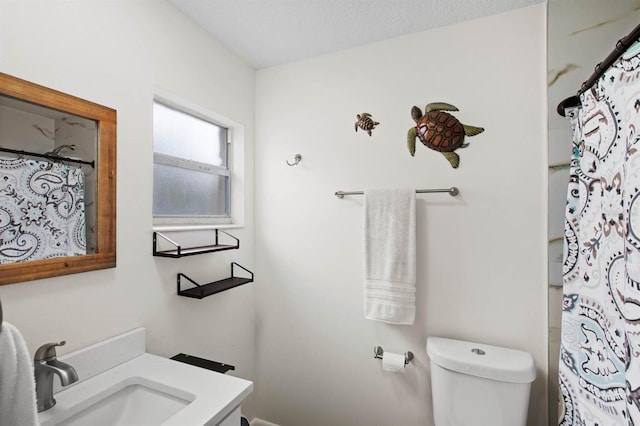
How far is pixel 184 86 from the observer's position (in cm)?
146

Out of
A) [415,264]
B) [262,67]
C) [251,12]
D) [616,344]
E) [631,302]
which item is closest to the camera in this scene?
[631,302]

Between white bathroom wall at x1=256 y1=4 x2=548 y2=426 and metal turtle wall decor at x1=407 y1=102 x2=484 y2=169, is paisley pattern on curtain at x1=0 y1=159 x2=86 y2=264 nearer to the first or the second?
white bathroom wall at x1=256 y1=4 x2=548 y2=426

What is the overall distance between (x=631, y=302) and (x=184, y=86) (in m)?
1.79

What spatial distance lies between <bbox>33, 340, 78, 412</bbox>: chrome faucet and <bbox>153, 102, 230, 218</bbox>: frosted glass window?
0.67 meters

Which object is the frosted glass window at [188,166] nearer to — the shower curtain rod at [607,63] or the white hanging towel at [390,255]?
the white hanging towel at [390,255]

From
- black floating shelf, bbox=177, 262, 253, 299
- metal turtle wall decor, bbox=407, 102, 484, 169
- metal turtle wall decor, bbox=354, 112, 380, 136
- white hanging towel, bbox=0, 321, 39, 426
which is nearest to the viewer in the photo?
white hanging towel, bbox=0, 321, 39, 426

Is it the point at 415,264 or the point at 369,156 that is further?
the point at 369,156

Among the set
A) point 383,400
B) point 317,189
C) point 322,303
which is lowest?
point 383,400

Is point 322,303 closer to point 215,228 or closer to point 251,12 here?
point 215,228

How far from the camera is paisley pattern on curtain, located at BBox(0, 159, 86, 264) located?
2.87 feet

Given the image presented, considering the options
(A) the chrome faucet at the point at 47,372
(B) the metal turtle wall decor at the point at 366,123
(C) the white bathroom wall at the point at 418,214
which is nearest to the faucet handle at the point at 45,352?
(A) the chrome faucet at the point at 47,372

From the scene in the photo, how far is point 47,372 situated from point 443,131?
5.83ft

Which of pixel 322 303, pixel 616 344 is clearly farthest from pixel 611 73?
pixel 322 303

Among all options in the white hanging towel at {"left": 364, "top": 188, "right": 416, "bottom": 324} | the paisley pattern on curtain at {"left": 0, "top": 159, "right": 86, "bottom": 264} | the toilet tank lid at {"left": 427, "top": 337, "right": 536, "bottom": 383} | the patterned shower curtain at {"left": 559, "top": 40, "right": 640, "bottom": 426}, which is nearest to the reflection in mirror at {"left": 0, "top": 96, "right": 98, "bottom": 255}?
the paisley pattern on curtain at {"left": 0, "top": 159, "right": 86, "bottom": 264}
